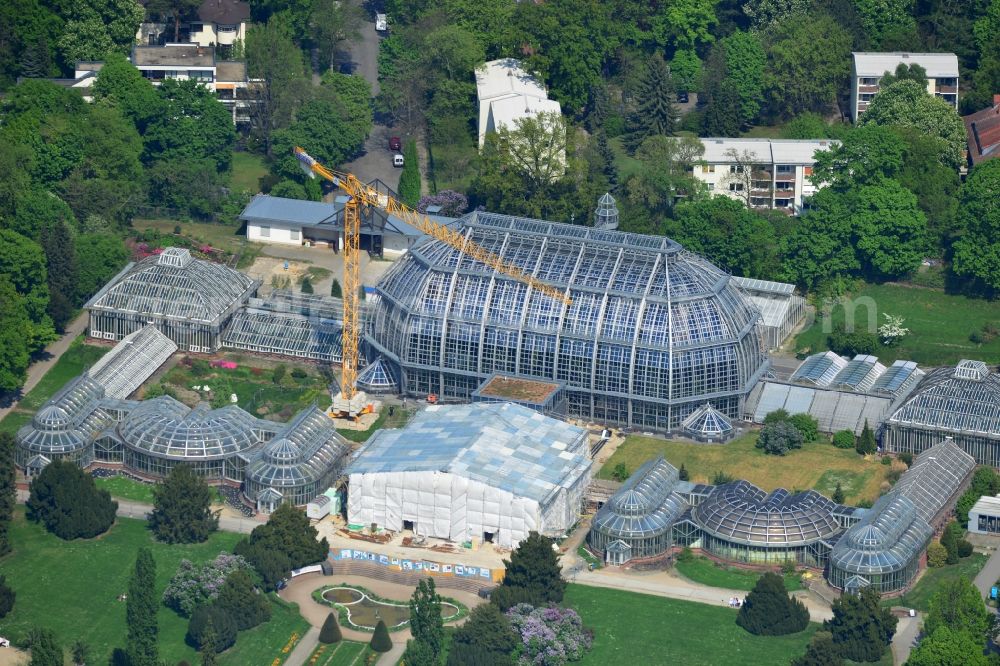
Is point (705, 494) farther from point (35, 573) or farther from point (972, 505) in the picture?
point (35, 573)

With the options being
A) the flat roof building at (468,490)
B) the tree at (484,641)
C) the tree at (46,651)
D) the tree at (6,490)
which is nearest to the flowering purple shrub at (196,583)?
the tree at (46,651)

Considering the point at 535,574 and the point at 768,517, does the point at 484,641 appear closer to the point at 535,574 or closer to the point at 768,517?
the point at 535,574

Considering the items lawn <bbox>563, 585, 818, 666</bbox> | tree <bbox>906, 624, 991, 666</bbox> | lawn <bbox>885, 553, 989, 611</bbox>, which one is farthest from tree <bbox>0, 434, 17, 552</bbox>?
tree <bbox>906, 624, 991, 666</bbox>

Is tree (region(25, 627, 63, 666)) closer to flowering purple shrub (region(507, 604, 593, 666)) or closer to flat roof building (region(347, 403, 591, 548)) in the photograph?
flat roof building (region(347, 403, 591, 548))

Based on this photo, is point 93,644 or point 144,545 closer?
point 93,644

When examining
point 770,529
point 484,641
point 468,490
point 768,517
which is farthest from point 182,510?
point 770,529

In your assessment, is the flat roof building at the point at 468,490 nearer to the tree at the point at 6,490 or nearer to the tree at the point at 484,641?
the tree at the point at 484,641

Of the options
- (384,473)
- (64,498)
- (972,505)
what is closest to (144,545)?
(64,498)
